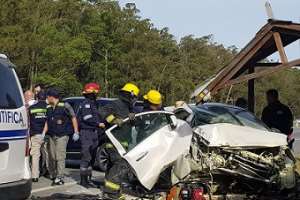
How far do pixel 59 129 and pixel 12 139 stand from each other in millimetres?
4803

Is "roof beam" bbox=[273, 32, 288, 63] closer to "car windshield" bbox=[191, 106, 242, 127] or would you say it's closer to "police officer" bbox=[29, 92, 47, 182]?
"car windshield" bbox=[191, 106, 242, 127]

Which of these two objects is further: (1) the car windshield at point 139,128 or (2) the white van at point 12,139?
(1) the car windshield at point 139,128

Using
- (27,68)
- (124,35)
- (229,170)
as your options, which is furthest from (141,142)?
(124,35)

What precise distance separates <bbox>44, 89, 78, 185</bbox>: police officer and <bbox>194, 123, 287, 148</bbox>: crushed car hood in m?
3.52

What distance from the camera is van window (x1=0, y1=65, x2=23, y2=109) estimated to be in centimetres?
647

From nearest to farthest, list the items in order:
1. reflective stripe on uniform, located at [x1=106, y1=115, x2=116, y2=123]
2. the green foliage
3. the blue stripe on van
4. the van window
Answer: the blue stripe on van < the van window < reflective stripe on uniform, located at [x1=106, y1=115, x2=116, y2=123] < the green foliage

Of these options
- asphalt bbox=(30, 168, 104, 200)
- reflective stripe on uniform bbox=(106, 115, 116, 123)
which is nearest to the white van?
reflective stripe on uniform bbox=(106, 115, 116, 123)

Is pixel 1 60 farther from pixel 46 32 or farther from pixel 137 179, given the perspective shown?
pixel 46 32

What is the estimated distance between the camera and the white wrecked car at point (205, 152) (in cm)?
757

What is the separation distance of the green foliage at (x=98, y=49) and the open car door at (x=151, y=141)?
24208 mm

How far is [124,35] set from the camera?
5447cm

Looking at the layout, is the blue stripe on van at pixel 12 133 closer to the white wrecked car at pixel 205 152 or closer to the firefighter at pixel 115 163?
the white wrecked car at pixel 205 152

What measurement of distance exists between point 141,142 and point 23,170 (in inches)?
63.8

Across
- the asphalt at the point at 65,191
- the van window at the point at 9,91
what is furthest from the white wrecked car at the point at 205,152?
the asphalt at the point at 65,191
